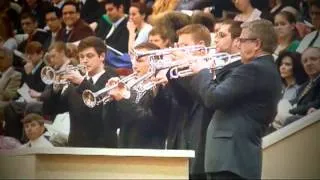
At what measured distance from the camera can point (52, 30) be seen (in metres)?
2.89

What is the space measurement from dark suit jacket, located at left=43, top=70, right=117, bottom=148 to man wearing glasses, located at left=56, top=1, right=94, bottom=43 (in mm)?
303

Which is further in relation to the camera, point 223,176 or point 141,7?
point 141,7

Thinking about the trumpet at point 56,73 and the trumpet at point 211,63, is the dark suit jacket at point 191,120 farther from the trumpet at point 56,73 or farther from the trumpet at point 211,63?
the trumpet at point 56,73

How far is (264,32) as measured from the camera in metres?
2.60

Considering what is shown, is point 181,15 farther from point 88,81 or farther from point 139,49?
point 88,81

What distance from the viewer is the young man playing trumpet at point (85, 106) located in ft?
9.09

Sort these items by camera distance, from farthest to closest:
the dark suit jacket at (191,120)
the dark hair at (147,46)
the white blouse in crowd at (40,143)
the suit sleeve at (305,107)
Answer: the white blouse in crowd at (40,143) → the dark hair at (147,46) → the dark suit jacket at (191,120) → the suit sleeve at (305,107)

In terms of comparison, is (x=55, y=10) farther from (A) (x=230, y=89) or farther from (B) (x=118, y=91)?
(A) (x=230, y=89)

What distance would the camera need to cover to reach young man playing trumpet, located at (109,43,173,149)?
2697mm

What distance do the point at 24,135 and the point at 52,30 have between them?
742mm

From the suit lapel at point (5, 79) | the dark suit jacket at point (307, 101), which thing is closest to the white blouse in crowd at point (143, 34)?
the suit lapel at point (5, 79)

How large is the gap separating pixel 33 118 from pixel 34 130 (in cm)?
8

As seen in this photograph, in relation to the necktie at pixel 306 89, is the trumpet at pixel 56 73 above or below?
above

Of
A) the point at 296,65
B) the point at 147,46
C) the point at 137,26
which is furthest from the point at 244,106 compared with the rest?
the point at 137,26
